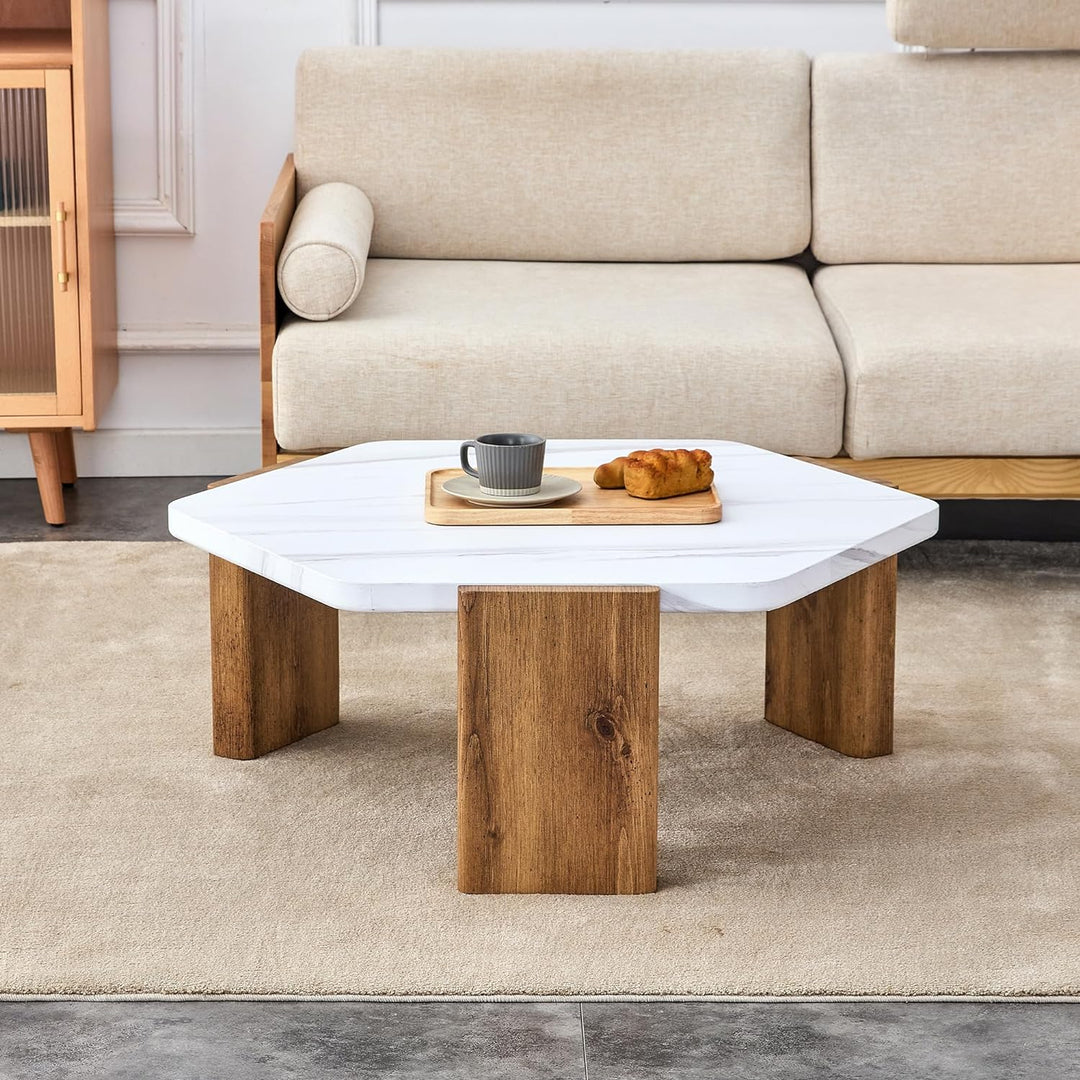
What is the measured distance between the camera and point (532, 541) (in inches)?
57.2

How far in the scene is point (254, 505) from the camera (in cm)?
159

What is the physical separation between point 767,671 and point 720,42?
1.78 metres

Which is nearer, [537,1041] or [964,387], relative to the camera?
[537,1041]

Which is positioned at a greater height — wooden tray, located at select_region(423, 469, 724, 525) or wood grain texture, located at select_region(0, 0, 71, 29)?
wood grain texture, located at select_region(0, 0, 71, 29)

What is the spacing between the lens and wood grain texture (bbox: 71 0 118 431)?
2682 mm

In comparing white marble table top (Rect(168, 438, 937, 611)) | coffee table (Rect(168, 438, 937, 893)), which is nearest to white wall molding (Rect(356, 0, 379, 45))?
white marble table top (Rect(168, 438, 937, 611))

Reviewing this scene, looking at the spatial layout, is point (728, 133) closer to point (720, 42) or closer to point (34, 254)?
point (720, 42)

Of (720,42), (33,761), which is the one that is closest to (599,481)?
(33,761)

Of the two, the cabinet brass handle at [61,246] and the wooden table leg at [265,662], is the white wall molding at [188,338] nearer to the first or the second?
the cabinet brass handle at [61,246]

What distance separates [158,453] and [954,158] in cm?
181

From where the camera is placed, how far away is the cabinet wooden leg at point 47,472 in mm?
2795

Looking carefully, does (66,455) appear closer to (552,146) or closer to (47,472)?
(47,472)

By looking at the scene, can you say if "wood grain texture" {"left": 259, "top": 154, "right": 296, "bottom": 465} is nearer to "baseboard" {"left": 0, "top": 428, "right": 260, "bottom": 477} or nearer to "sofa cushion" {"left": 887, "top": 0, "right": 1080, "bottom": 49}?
"baseboard" {"left": 0, "top": 428, "right": 260, "bottom": 477}

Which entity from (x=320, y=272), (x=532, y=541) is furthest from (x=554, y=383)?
(x=532, y=541)
